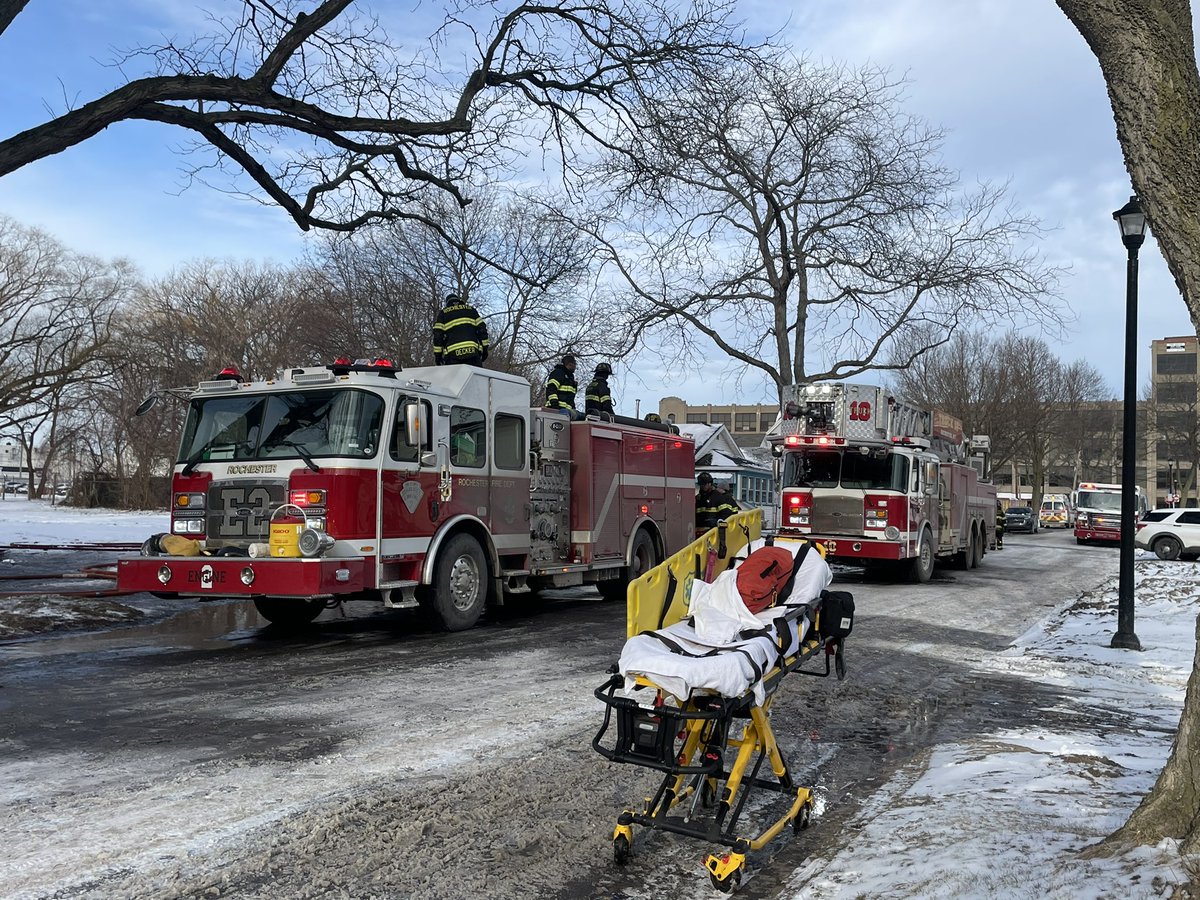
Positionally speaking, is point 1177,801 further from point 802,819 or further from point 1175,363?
point 1175,363

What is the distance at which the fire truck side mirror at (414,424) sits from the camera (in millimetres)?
9930

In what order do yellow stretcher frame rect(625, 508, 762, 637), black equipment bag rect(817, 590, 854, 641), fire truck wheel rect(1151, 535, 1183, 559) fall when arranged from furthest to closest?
fire truck wheel rect(1151, 535, 1183, 559) → black equipment bag rect(817, 590, 854, 641) → yellow stretcher frame rect(625, 508, 762, 637)

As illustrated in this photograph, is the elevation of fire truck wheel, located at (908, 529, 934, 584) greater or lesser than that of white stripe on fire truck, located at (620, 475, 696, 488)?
lesser

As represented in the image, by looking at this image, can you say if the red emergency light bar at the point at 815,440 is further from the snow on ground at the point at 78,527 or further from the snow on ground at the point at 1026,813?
the snow on ground at the point at 78,527

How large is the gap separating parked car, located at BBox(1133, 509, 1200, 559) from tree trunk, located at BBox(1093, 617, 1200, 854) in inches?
1131

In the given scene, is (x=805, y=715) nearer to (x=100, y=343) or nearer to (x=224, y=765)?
(x=224, y=765)

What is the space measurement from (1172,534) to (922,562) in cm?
1460

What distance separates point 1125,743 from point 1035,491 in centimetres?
6019

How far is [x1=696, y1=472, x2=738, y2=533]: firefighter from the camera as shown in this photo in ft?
57.0

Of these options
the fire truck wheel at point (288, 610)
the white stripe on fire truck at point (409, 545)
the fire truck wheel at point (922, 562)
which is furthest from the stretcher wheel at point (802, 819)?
the fire truck wheel at point (922, 562)

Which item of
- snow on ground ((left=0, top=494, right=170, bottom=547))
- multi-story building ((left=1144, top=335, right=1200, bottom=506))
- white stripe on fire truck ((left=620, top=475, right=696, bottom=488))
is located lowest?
snow on ground ((left=0, top=494, right=170, bottom=547))

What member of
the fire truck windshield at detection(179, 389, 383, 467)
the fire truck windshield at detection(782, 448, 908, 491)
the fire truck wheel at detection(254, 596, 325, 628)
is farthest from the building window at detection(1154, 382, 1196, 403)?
the fire truck windshield at detection(179, 389, 383, 467)

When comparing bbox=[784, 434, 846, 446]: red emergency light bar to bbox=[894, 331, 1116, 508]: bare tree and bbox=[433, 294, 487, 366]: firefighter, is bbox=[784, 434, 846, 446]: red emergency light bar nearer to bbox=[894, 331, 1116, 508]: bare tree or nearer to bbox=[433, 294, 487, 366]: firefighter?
bbox=[433, 294, 487, 366]: firefighter

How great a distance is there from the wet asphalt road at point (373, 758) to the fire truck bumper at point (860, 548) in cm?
689
